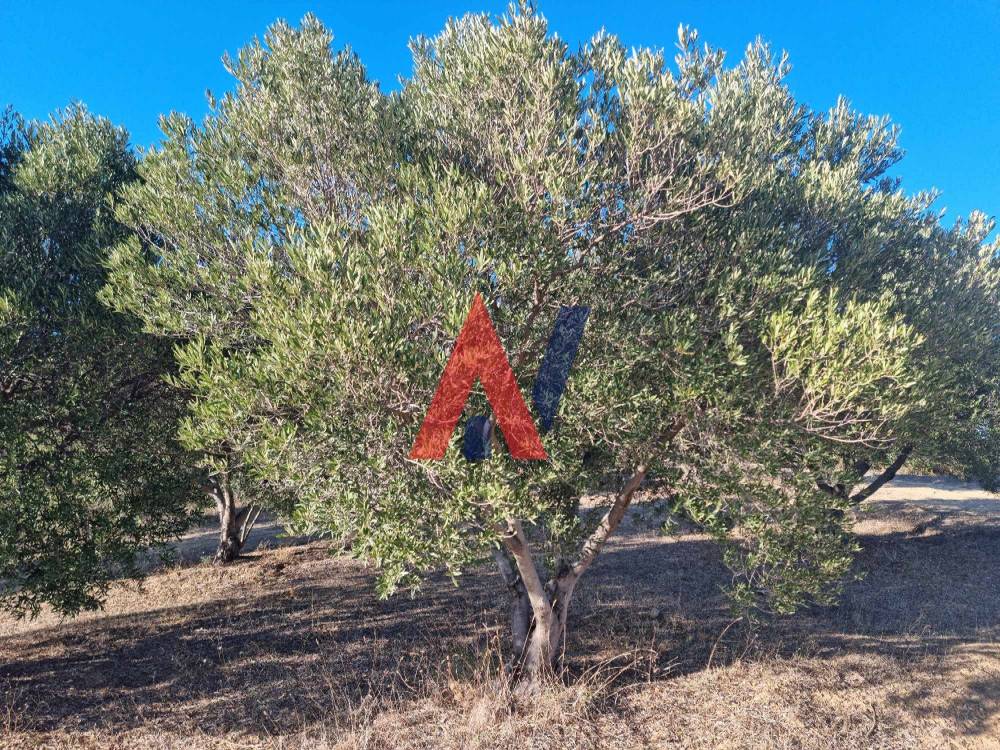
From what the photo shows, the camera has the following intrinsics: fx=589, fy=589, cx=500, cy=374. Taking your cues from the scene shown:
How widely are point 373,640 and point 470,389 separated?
1028cm

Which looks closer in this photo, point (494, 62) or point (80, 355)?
point (494, 62)

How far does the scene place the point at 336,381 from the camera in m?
8.01

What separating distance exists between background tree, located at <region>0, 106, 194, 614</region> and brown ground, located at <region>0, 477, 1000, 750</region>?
126 inches

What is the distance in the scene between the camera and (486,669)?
436 inches

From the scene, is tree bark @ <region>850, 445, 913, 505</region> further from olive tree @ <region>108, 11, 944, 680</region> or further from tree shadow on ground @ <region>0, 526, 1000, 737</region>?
olive tree @ <region>108, 11, 944, 680</region>

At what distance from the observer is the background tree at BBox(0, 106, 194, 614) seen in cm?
1049

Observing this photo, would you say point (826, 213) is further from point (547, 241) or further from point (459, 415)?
point (459, 415)

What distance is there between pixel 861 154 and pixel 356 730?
64.3 ft

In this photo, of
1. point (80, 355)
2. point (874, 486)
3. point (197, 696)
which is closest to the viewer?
point (80, 355)

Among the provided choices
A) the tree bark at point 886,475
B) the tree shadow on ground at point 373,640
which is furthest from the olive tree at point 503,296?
the tree bark at point 886,475

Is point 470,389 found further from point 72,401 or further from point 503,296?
point 72,401

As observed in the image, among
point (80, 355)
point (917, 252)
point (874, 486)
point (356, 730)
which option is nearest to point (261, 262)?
point (80, 355)

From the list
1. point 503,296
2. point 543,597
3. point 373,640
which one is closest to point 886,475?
point 543,597

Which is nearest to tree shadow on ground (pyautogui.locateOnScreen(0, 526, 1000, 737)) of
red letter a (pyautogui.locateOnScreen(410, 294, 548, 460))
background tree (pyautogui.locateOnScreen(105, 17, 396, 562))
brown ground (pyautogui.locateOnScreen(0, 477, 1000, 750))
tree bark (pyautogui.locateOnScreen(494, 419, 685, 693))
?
brown ground (pyautogui.locateOnScreen(0, 477, 1000, 750))
